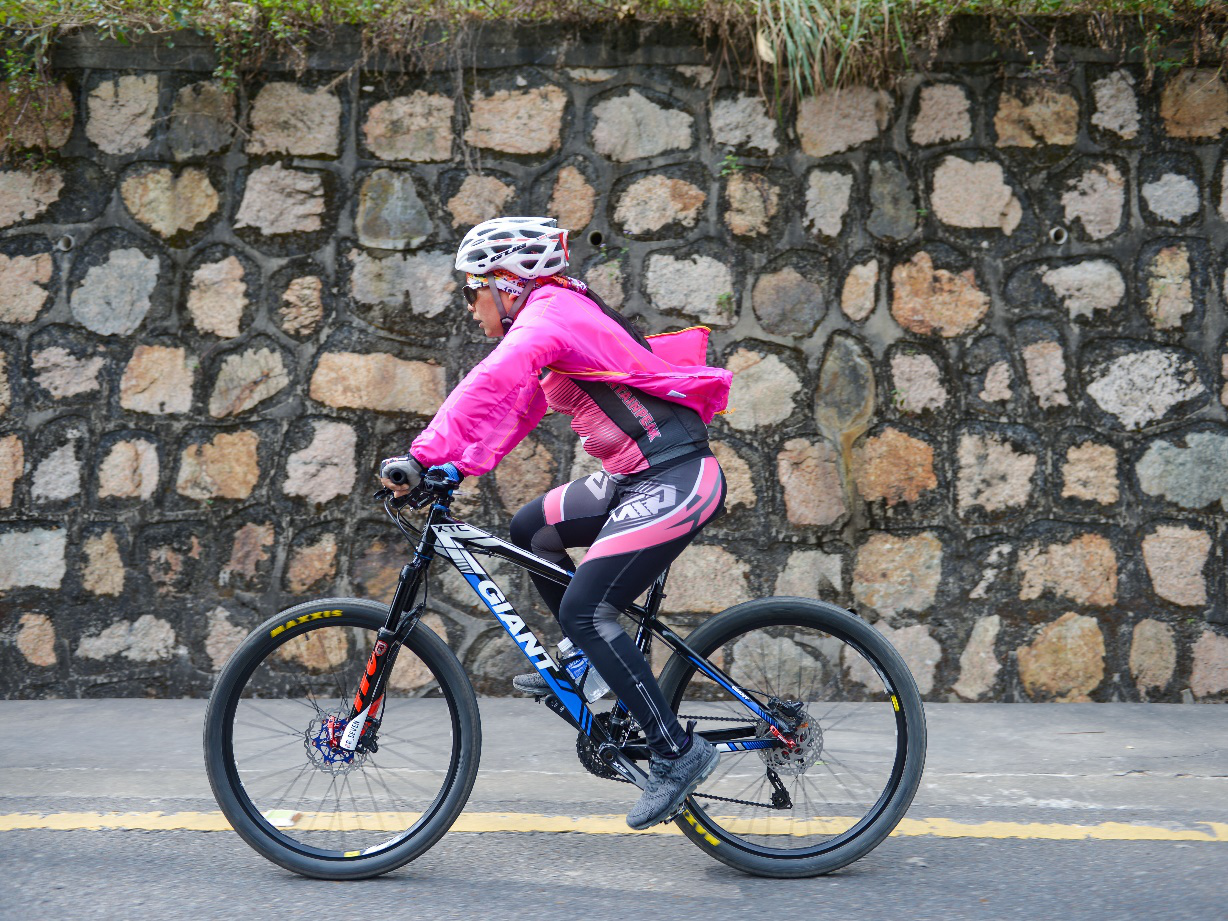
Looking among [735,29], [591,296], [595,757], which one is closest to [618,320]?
[591,296]

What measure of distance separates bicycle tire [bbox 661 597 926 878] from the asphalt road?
0.11 metres

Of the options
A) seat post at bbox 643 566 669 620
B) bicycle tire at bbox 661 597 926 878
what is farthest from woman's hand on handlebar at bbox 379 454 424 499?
bicycle tire at bbox 661 597 926 878

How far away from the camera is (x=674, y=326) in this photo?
4930mm

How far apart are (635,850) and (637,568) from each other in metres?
0.93

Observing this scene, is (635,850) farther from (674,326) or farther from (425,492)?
(674,326)

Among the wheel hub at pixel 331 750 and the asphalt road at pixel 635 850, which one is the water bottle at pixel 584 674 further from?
the wheel hub at pixel 331 750

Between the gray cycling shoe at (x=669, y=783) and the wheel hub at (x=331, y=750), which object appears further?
the wheel hub at (x=331, y=750)

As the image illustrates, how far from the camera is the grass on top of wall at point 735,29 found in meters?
4.79

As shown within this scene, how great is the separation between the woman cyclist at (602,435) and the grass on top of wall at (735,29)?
2089 mm

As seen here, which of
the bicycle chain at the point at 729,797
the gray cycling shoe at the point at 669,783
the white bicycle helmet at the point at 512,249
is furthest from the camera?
the bicycle chain at the point at 729,797

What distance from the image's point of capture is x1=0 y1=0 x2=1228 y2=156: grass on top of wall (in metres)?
4.79

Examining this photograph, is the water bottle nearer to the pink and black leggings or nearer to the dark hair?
the pink and black leggings

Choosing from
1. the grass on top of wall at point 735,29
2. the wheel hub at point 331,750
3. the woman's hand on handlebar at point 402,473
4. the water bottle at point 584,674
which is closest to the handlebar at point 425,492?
the woman's hand on handlebar at point 402,473

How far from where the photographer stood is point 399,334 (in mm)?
4941
